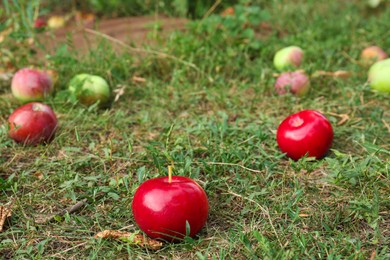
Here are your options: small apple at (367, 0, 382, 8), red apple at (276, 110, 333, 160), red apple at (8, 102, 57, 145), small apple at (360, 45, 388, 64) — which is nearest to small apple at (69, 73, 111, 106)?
red apple at (8, 102, 57, 145)

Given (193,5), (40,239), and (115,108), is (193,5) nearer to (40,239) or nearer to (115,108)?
(115,108)

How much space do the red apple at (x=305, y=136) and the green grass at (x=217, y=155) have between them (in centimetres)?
7

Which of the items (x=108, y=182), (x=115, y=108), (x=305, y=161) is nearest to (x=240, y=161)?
(x=305, y=161)

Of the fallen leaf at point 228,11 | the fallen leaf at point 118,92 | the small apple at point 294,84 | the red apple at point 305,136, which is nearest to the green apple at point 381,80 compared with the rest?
the small apple at point 294,84

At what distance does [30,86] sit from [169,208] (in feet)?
5.82

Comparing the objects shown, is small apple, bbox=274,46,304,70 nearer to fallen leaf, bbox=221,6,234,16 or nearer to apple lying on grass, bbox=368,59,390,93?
apple lying on grass, bbox=368,59,390,93

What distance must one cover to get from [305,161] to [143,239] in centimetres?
96

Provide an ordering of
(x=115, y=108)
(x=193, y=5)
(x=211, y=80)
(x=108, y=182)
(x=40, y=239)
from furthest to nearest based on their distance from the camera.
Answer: (x=193, y=5)
(x=211, y=80)
(x=115, y=108)
(x=108, y=182)
(x=40, y=239)

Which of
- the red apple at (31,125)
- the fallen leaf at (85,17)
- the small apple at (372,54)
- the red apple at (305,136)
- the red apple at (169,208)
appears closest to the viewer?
the red apple at (169,208)

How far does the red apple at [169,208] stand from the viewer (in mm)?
2018

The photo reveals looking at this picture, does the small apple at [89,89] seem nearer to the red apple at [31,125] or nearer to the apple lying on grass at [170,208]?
the red apple at [31,125]

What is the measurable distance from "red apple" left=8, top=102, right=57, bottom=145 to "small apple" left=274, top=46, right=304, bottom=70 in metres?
1.78

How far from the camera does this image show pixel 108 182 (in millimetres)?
2564

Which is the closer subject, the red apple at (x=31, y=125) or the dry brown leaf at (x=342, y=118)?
the red apple at (x=31, y=125)
